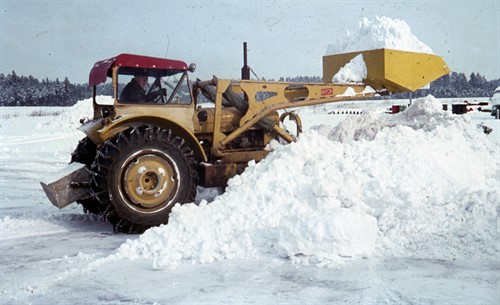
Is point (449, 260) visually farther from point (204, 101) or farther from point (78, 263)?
point (204, 101)

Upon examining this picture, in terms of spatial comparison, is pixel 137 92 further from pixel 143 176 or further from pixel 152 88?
pixel 143 176

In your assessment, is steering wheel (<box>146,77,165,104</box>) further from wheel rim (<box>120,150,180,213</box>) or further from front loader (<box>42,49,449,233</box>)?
wheel rim (<box>120,150,180,213</box>)

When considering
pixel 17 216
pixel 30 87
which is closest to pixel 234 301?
pixel 17 216

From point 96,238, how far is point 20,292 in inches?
82.8

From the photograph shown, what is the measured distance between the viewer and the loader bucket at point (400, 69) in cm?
904

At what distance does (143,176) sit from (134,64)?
1588 mm

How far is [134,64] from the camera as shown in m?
7.53

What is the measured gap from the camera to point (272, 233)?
5.93 metres

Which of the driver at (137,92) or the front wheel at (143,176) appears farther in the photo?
the driver at (137,92)

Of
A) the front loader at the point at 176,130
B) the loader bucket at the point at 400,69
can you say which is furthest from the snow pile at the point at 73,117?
the loader bucket at the point at 400,69

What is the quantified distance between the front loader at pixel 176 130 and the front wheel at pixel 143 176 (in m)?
0.01

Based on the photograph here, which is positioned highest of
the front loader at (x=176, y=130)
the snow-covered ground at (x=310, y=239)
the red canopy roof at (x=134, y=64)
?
the red canopy roof at (x=134, y=64)

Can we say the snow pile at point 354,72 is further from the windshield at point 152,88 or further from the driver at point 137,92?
the driver at point 137,92

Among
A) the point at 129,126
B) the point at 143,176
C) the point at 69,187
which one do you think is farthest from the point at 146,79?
the point at 69,187
